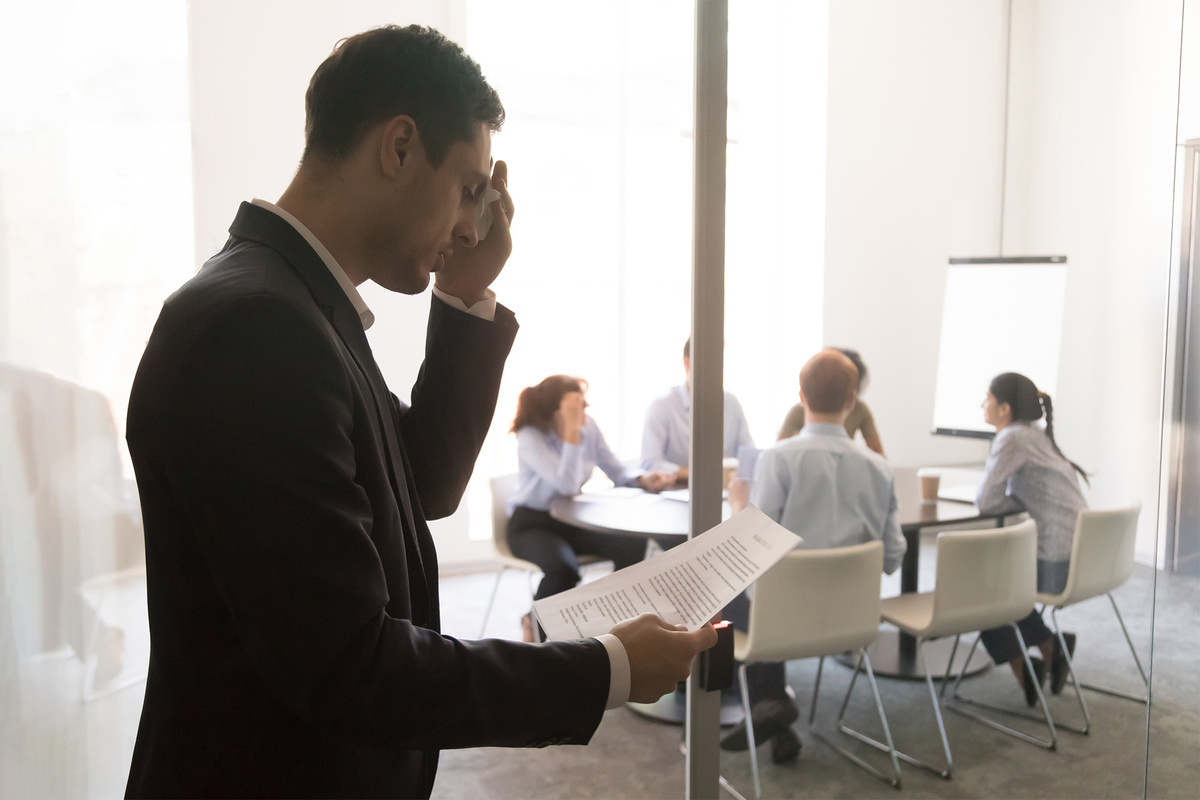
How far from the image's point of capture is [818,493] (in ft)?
6.49

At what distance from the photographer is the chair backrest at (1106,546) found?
1553mm

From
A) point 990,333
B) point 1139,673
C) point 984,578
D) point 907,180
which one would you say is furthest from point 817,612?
point 907,180

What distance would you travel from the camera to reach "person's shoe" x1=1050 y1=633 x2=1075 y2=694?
1680 mm

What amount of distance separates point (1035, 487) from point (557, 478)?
7.08 ft

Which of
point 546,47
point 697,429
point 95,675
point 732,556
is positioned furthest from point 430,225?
point 546,47

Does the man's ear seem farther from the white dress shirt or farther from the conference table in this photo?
the conference table

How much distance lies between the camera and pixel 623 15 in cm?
455

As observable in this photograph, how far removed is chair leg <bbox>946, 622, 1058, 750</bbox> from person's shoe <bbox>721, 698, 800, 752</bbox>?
1.39ft

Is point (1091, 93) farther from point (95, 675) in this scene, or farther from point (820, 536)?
point (95, 675)

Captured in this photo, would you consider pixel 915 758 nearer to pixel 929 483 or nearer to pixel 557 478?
pixel 929 483

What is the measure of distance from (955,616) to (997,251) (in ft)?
2.62

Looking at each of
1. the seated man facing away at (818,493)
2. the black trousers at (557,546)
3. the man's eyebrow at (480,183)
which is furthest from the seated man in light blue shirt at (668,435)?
the man's eyebrow at (480,183)

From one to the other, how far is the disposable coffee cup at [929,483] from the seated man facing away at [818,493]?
0.09m

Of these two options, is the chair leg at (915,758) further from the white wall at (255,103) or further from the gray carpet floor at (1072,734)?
the white wall at (255,103)
